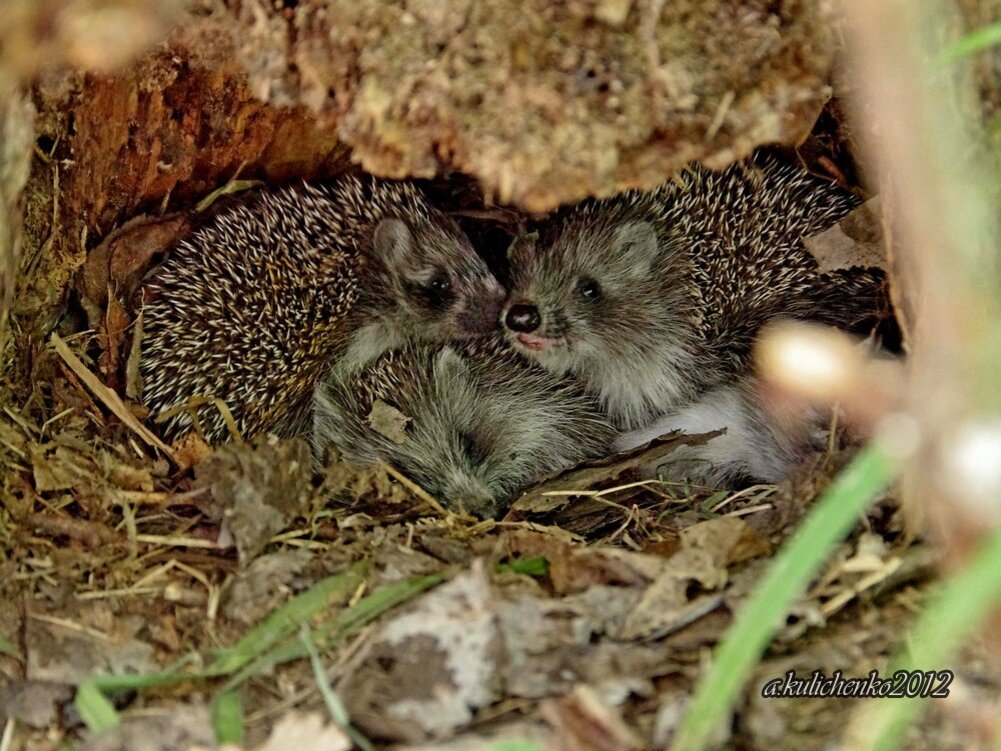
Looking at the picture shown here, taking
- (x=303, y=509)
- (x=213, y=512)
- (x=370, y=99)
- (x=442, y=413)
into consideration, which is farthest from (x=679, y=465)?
(x=370, y=99)

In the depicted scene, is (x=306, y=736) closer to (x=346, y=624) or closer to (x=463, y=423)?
(x=346, y=624)

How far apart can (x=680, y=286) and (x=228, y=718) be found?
11.0 feet

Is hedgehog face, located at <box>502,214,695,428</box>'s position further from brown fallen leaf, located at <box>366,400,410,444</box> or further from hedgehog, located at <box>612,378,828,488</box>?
brown fallen leaf, located at <box>366,400,410,444</box>

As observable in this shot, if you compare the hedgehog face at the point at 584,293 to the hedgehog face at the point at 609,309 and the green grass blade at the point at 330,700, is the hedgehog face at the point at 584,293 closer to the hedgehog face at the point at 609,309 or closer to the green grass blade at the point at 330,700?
the hedgehog face at the point at 609,309

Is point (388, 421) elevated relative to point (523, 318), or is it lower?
lower

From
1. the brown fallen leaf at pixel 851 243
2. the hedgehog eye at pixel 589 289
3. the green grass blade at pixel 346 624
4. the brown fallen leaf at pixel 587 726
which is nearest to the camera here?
the brown fallen leaf at pixel 587 726

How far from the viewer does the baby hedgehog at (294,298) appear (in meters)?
4.66

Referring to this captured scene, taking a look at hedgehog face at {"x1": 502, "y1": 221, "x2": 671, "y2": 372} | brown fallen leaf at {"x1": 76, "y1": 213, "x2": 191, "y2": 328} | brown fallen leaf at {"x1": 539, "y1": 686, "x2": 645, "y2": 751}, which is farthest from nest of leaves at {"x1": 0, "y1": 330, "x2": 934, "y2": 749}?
hedgehog face at {"x1": 502, "y1": 221, "x2": 671, "y2": 372}

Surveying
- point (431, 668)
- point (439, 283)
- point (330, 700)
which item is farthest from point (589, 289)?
point (330, 700)

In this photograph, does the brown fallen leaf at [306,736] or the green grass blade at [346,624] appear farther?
the green grass blade at [346,624]

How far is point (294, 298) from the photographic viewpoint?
4879 mm

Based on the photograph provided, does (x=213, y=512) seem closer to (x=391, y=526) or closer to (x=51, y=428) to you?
(x=391, y=526)

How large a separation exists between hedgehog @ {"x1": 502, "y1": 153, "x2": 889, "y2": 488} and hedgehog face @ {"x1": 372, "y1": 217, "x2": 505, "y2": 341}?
0.19m

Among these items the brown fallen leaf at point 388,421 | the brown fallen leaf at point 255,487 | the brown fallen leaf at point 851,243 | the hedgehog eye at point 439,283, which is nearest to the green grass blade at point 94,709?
the brown fallen leaf at point 255,487
